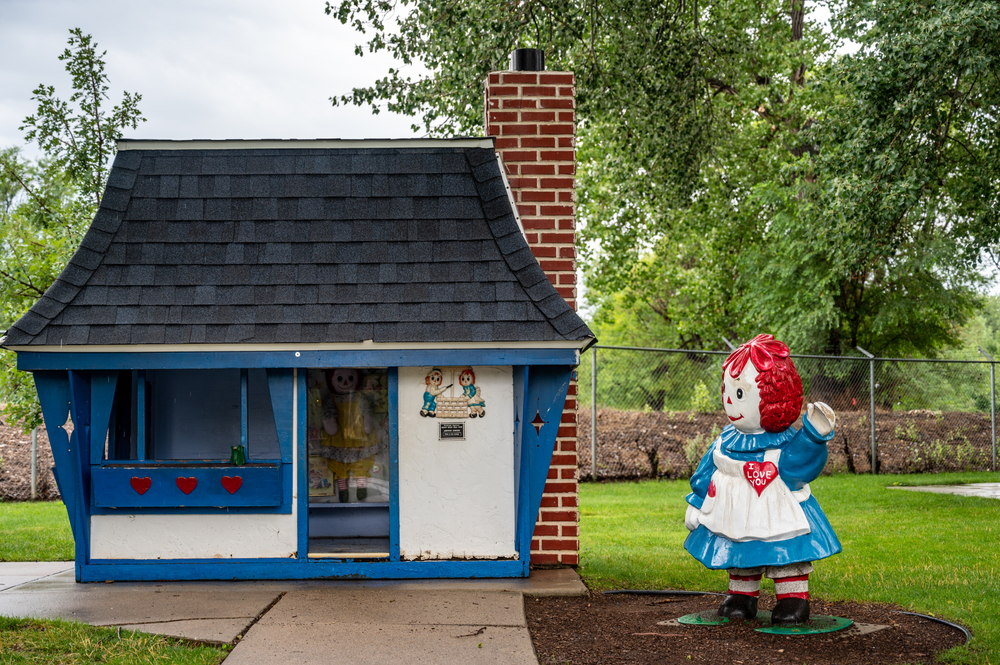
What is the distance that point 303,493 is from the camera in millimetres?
6355

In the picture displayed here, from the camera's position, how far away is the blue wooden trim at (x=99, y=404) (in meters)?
6.29

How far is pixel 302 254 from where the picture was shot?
6.62m

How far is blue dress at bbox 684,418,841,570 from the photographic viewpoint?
512 cm

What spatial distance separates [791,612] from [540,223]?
3423mm

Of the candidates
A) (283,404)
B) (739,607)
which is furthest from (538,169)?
(739,607)

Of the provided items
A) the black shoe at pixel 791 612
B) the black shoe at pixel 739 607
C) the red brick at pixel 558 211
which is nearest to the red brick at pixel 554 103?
the red brick at pixel 558 211

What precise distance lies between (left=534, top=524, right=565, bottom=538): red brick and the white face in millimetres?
2014

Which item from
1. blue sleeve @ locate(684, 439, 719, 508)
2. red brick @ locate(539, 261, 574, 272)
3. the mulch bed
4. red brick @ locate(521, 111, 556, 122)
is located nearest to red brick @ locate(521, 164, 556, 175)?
red brick @ locate(521, 111, 556, 122)

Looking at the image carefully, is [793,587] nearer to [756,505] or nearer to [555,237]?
[756,505]

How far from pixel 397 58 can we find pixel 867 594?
9357 millimetres

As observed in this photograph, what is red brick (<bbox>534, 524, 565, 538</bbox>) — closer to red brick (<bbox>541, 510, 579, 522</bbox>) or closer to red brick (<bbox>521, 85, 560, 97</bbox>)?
red brick (<bbox>541, 510, 579, 522</bbox>)

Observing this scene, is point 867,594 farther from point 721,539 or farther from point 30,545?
point 30,545

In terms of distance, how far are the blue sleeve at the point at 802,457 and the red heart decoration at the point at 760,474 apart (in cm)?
5

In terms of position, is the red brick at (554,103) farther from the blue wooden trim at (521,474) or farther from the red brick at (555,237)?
the blue wooden trim at (521,474)
